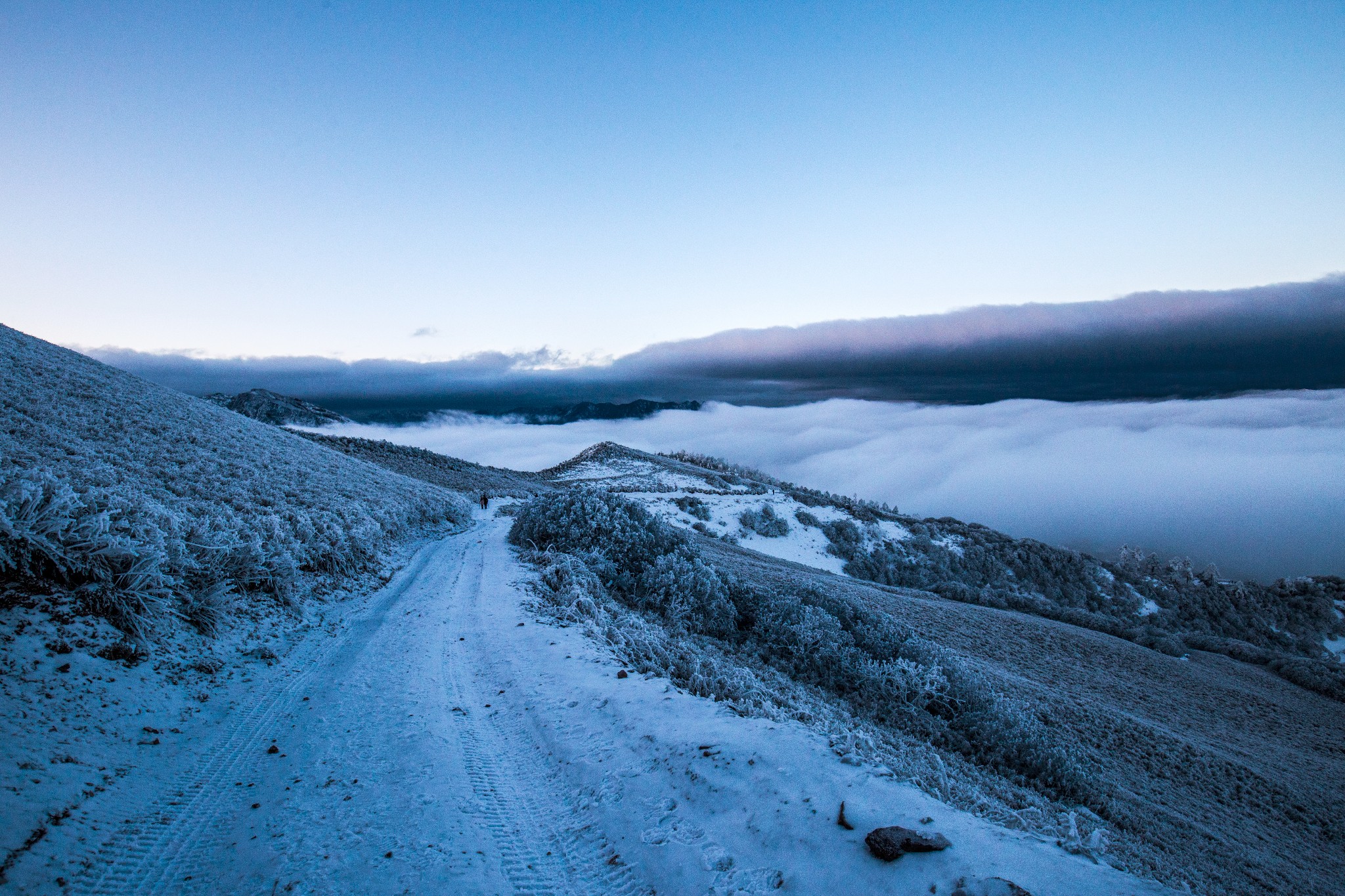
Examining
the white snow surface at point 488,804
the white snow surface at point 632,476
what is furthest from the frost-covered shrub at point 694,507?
the white snow surface at point 488,804

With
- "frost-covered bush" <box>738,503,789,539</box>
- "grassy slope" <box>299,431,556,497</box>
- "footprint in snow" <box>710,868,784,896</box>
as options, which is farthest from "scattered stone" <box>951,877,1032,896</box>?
"grassy slope" <box>299,431,556,497</box>

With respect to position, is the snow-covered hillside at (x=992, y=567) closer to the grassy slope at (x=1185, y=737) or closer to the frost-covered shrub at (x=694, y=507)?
the frost-covered shrub at (x=694, y=507)

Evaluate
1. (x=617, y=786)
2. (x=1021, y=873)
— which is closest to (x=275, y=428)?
(x=617, y=786)

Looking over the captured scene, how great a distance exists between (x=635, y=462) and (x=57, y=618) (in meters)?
66.8

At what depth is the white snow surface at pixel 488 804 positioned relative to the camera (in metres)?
3.61

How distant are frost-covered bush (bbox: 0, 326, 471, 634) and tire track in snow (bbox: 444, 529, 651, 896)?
4.74 metres

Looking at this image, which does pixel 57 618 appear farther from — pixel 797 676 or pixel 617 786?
pixel 797 676

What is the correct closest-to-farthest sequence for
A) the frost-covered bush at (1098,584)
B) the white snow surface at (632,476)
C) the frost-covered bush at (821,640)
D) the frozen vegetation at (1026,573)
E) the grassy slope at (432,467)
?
the frost-covered bush at (821,640) → the frozen vegetation at (1026,573) → the frost-covered bush at (1098,584) → the grassy slope at (432,467) → the white snow surface at (632,476)

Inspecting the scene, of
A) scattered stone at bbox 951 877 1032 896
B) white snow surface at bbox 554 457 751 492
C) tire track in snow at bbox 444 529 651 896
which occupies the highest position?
scattered stone at bbox 951 877 1032 896

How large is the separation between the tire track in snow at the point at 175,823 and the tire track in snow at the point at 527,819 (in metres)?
1.94

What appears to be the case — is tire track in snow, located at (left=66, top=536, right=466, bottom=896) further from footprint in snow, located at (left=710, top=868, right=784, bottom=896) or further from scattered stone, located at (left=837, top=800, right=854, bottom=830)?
scattered stone, located at (left=837, top=800, right=854, bottom=830)

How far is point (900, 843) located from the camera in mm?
3637

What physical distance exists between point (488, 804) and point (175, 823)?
7.65ft

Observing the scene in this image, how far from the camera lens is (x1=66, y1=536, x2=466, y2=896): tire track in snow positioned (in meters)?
3.51
